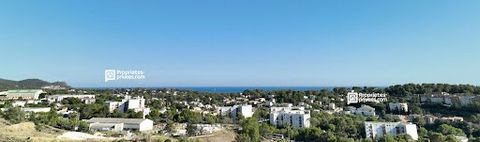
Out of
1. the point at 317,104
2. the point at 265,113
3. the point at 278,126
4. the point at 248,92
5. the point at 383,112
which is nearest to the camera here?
the point at 278,126

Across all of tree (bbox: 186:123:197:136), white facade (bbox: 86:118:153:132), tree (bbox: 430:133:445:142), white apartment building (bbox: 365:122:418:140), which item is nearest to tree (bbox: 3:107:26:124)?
white facade (bbox: 86:118:153:132)

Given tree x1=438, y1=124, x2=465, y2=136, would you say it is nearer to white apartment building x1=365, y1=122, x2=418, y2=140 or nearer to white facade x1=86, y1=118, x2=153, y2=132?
white apartment building x1=365, y1=122, x2=418, y2=140

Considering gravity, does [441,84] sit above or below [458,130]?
above

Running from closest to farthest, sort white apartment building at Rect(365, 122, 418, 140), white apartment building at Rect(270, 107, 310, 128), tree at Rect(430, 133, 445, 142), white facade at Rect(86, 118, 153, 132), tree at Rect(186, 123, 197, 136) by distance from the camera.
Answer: tree at Rect(430, 133, 445, 142)
tree at Rect(186, 123, 197, 136)
white apartment building at Rect(365, 122, 418, 140)
white facade at Rect(86, 118, 153, 132)
white apartment building at Rect(270, 107, 310, 128)

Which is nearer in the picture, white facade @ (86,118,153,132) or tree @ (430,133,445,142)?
tree @ (430,133,445,142)

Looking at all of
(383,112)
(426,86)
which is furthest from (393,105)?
(426,86)

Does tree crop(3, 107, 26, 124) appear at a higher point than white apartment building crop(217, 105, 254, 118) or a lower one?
higher

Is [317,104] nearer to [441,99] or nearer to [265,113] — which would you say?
[265,113]

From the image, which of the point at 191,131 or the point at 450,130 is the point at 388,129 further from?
the point at 191,131

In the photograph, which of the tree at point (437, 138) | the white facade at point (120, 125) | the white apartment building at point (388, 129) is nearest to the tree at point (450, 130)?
the white apartment building at point (388, 129)

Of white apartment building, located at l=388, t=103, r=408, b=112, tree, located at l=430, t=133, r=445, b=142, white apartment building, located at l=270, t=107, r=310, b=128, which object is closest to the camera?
tree, located at l=430, t=133, r=445, b=142
